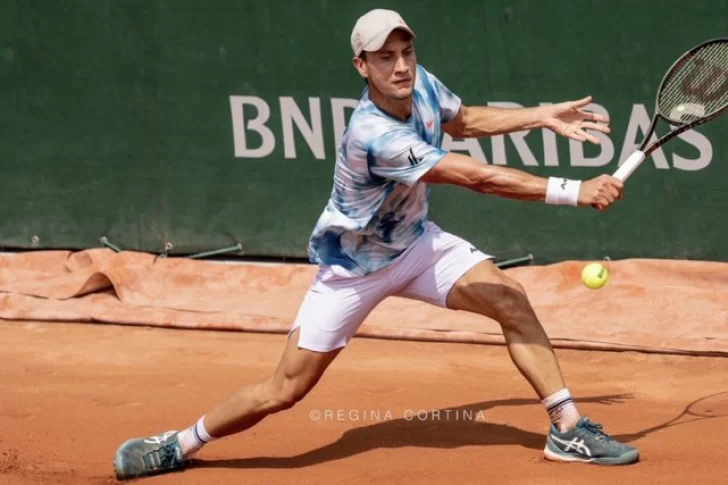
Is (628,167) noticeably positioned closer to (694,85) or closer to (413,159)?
(413,159)

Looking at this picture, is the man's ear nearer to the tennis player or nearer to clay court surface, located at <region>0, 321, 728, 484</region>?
the tennis player

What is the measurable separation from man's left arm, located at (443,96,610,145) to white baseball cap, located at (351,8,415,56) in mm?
698

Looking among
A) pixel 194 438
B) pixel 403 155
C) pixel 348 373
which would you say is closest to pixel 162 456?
pixel 194 438

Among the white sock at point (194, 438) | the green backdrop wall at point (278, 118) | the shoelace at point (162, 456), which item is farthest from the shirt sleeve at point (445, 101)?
the green backdrop wall at point (278, 118)

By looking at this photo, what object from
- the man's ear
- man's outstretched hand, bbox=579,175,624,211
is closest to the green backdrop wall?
the man's ear

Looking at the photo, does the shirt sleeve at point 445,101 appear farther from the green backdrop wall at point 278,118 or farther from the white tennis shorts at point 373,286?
the green backdrop wall at point 278,118

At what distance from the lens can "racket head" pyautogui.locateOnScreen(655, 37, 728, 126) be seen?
5.36m

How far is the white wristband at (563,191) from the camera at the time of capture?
14.9 feet

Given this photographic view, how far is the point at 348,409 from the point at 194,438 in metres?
1.20

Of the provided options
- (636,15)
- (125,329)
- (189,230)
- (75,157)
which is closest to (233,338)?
(125,329)

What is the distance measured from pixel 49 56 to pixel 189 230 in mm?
1485

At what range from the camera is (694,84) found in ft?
17.8

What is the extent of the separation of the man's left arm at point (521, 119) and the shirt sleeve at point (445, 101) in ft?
0.13

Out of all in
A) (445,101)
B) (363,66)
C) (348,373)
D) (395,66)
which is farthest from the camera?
(348,373)
